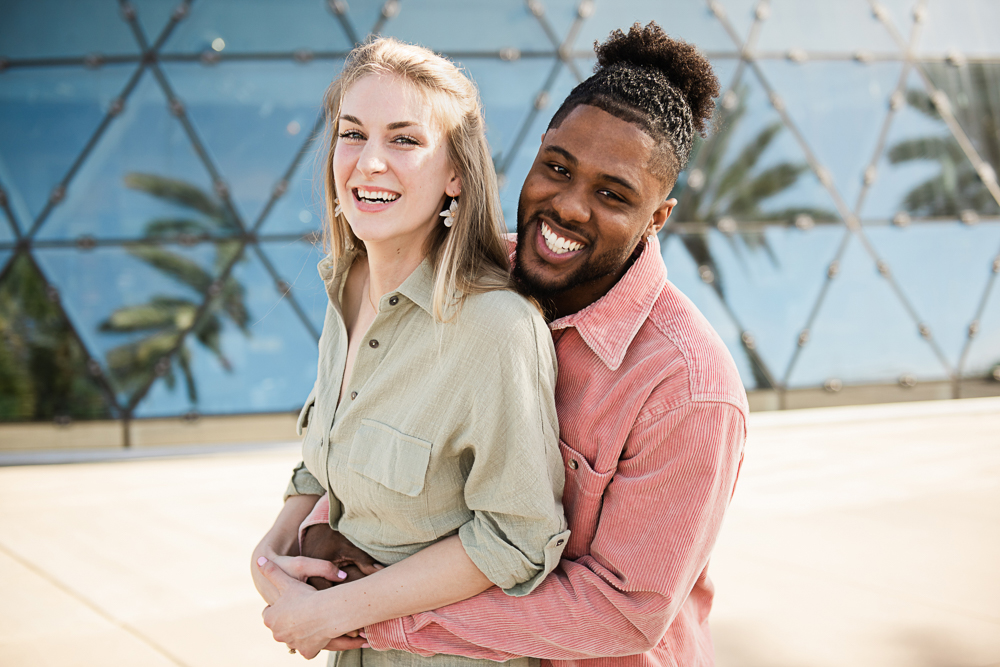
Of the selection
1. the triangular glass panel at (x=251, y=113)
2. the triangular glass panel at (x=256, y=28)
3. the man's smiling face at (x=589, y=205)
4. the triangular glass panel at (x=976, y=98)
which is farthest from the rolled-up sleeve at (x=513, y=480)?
the triangular glass panel at (x=976, y=98)

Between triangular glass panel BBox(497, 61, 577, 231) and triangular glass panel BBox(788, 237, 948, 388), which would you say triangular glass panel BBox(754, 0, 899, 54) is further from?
triangular glass panel BBox(497, 61, 577, 231)

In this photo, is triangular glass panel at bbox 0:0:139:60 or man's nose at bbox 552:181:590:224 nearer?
man's nose at bbox 552:181:590:224

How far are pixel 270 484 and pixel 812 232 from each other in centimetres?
554

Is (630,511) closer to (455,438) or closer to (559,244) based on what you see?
(455,438)

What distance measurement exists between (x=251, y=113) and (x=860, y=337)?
6.05 metres

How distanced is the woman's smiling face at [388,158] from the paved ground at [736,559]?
1914 millimetres

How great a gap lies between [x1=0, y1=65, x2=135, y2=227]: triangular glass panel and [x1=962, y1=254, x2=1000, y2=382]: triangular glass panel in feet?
27.6

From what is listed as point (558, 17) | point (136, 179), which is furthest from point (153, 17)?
point (558, 17)

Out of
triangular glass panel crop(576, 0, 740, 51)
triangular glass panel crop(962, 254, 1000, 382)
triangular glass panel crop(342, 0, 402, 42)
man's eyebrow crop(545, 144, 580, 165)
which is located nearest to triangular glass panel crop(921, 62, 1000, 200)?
triangular glass panel crop(962, 254, 1000, 382)

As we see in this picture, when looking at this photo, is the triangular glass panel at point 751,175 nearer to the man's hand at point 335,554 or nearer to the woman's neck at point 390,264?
the woman's neck at point 390,264

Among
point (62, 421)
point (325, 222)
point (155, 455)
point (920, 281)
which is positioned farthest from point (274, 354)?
point (920, 281)

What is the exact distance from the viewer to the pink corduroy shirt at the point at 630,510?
1.40 meters

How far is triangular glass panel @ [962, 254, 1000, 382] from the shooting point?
788cm

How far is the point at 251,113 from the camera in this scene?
6.51 meters
